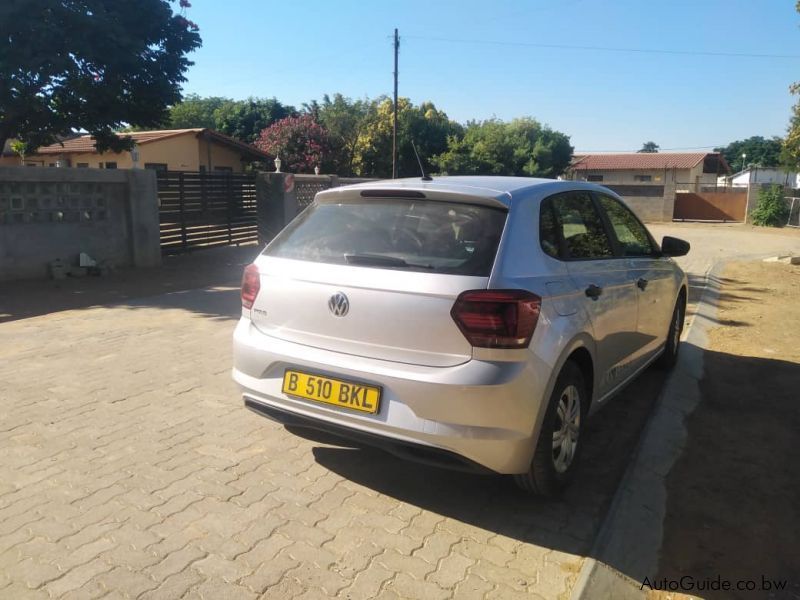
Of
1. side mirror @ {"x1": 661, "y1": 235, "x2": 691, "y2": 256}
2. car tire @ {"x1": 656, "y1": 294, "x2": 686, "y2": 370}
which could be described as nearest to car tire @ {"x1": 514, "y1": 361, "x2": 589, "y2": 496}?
side mirror @ {"x1": 661, "y1": 235, "x2": 691, "y2": 256}

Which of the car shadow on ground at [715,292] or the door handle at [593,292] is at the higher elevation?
the door handle at [593,292]

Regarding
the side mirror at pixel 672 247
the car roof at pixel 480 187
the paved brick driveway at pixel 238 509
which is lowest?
the paved brick driveway at pixel 238 509

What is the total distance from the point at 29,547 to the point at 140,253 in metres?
9.68

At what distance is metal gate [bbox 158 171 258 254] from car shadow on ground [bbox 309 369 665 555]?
10081 mm

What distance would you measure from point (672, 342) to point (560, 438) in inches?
115

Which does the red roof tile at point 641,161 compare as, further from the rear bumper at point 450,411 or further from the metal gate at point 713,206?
the rear bumper at point 450,411

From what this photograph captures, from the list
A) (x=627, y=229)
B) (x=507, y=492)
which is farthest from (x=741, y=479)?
(x=627, y=229)

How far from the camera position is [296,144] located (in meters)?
34.0

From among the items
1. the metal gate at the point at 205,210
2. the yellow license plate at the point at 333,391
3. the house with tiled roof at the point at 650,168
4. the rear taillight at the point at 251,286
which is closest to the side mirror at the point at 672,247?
the yellow license plate at the point at 333,391

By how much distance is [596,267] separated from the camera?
12.6 feet

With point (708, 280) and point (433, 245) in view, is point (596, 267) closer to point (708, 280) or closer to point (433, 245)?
point (433, 245)

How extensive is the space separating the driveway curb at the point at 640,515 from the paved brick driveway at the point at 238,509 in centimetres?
10

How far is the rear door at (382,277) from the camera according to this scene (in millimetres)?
2973

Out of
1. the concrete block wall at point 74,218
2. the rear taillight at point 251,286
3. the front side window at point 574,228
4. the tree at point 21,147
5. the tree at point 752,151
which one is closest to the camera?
the front side window at point 574,228
